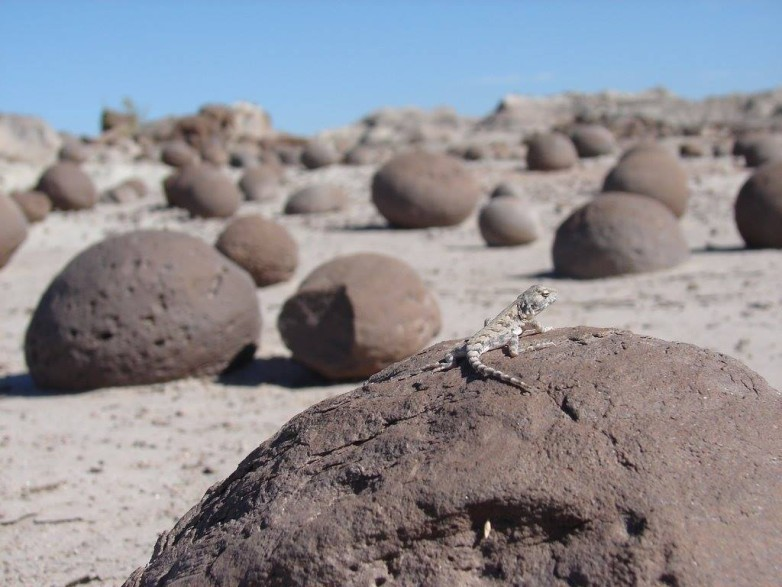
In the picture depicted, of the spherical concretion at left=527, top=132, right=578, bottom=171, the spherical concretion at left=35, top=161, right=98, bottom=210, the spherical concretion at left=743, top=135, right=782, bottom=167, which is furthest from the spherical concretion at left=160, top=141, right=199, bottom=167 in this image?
the spherical concretion at left=743, top=135, right=782, bottom=167

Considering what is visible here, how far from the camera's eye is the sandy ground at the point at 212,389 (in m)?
4.59

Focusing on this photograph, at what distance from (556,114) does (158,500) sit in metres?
48.9

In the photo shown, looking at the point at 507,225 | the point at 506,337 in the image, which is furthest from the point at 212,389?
the point at 507,225

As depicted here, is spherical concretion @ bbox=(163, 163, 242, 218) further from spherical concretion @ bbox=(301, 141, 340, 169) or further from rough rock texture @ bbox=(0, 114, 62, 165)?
rough rock texture @ bbox=(0, 114, 62, 165)

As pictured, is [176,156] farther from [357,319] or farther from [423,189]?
[357,319]

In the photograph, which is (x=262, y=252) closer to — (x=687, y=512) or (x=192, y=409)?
(x=192, y=409)

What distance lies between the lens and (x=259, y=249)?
10.5 meters

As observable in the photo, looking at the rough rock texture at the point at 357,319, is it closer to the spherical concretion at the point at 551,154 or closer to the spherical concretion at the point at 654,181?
the spherical concretion at the point at 654,181

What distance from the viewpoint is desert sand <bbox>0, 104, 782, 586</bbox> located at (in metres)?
4.61

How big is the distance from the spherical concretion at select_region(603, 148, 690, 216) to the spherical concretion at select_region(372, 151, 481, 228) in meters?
2.13

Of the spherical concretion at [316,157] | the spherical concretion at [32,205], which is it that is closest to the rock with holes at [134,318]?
Result: the spherical concretion at [32,205]

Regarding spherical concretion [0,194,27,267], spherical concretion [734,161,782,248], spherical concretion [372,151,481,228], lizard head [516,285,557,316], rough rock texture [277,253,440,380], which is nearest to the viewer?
lizard head [516,285,557,316]

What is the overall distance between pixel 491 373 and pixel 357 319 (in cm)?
412

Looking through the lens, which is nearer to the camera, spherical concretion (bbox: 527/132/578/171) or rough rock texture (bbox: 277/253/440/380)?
rough rock texture (bbox: 277/253/440/380)
